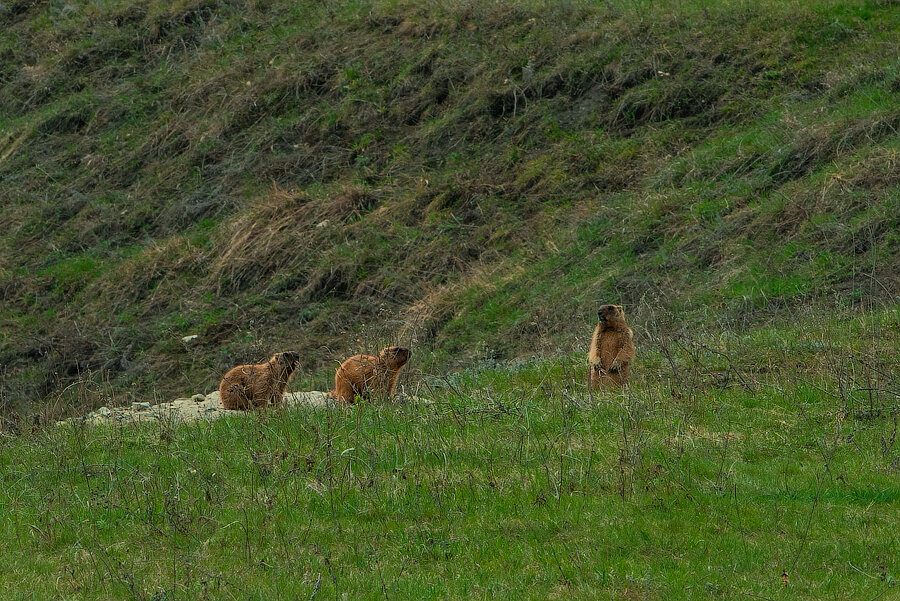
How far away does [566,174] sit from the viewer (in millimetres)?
23016

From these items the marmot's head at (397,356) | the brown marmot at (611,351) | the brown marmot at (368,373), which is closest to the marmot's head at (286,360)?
the brown marmot at (368,373)

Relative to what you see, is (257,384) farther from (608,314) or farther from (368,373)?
(608,314)

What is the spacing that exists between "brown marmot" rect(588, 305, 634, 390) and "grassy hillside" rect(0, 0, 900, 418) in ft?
9.38

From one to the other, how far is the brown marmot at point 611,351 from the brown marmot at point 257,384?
3.71 metres

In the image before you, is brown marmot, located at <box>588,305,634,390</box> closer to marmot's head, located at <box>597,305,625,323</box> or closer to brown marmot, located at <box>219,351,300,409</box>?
marmot's head, located at <box>597,305,625,323</box>

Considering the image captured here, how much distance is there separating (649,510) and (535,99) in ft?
62.0

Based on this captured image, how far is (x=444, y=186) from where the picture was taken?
23.9 m

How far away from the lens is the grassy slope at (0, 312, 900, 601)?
6.62 meters

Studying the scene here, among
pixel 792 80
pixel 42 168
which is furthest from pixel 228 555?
pixel 42 168

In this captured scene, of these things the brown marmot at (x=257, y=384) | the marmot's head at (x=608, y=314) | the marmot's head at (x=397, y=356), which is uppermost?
the marmot's head at (x=608, y=314)

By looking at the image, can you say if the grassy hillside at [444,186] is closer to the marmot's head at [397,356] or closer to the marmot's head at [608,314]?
the marmot's head at [397,356]

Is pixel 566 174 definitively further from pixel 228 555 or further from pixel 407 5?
pixel 228 555

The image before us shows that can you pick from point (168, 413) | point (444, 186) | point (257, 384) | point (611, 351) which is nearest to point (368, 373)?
point (257, 384)

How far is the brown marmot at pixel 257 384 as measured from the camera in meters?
12.4
